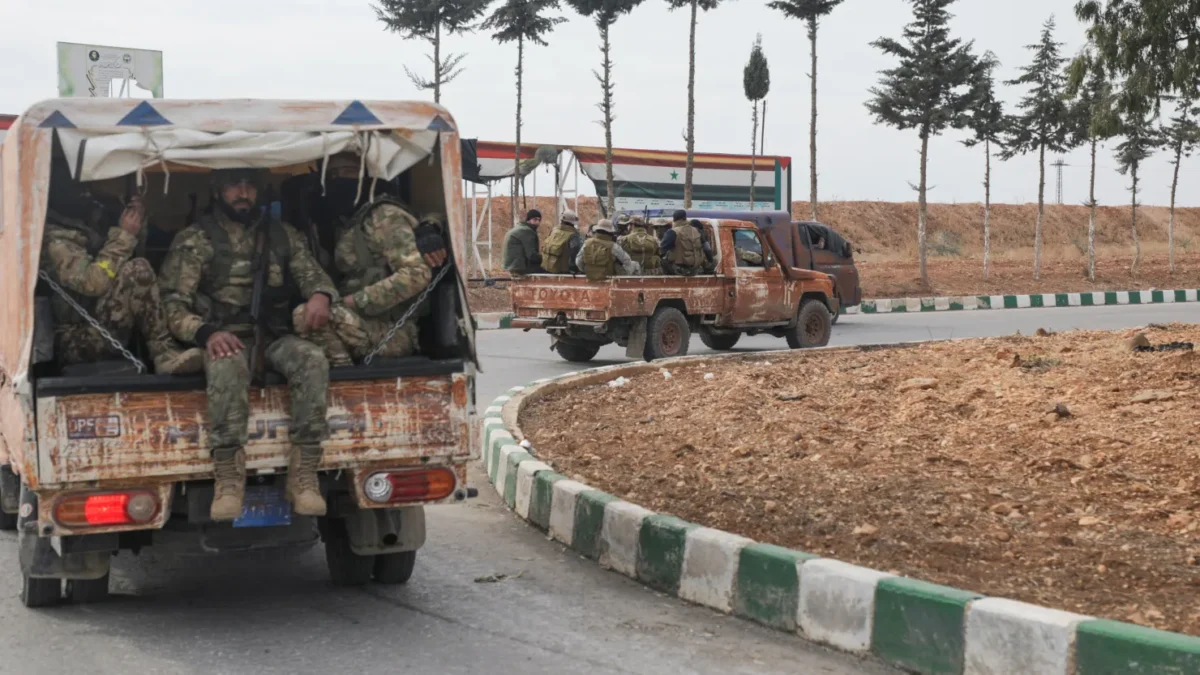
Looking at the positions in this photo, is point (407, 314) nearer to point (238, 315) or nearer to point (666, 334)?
point (238, 315)

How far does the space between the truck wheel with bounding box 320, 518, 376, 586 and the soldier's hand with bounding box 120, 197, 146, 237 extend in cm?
161

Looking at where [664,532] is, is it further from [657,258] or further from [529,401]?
[657,258]

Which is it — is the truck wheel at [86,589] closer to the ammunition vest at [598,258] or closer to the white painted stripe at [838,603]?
the white painted stripe at [838,603]

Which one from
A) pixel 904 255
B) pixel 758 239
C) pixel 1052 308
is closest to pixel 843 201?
pixel 904 255

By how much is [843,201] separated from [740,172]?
130 ft

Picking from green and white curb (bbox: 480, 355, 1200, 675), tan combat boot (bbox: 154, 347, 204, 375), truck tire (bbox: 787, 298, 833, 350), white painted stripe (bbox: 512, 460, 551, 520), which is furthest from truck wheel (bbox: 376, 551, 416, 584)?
truck tire (bbox: 787, 298, 833, 350)

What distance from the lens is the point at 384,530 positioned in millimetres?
6234

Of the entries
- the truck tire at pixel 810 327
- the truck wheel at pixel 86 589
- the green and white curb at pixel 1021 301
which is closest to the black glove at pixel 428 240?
the truck wheel at pixel 86 589

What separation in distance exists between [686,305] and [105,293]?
11.8m

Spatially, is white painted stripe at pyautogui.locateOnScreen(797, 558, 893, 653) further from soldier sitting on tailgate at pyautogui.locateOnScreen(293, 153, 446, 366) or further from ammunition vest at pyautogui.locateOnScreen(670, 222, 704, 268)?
ammunition vest at pyautogui.locateOnScreen(670, 222, 704, 268)

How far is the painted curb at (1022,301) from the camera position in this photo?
103 ft

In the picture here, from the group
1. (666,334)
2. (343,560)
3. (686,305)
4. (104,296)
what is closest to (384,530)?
(343,560)

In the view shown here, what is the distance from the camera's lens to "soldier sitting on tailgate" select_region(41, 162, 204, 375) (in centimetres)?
569

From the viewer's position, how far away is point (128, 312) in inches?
231
